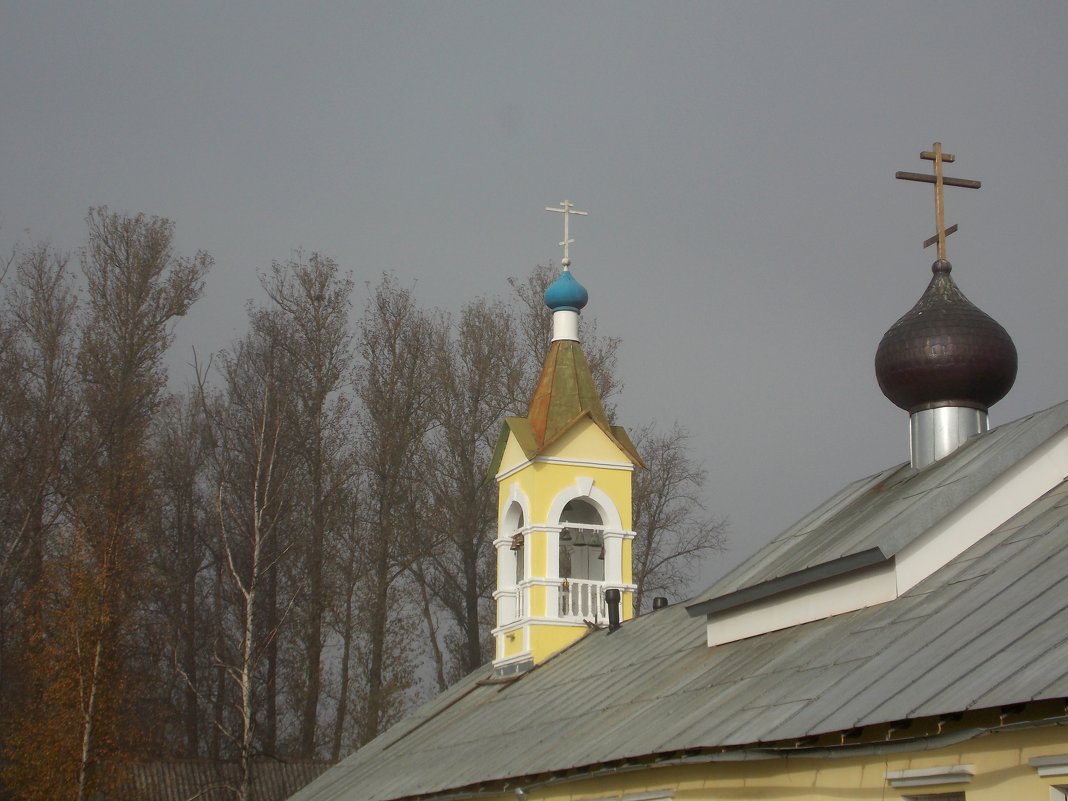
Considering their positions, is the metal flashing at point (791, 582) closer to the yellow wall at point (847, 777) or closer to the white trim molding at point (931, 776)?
Result: the yellow wall at point (847, 777)

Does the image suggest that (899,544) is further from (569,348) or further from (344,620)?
(344,620)

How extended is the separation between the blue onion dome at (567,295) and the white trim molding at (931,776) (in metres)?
11.5

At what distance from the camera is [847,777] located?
713cm

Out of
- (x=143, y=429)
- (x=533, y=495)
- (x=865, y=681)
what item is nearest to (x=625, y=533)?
(x=533, y=495)

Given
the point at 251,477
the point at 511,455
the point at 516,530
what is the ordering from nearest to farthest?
the point at 516,530, the point at 511,455, the point at 251,477

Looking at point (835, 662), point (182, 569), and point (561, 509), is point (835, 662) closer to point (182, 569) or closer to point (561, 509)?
point (561, 509)

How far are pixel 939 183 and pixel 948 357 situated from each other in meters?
1.64

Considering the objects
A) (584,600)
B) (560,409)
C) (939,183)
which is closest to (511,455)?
(560,409)

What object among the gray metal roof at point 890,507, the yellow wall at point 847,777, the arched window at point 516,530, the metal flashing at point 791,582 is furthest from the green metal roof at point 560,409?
the yellow wall at point 847,777

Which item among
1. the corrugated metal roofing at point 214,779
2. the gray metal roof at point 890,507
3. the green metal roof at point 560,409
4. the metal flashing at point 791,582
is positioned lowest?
the corrugated metal roofing at point 214,779

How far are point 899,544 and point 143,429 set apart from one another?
19403mm

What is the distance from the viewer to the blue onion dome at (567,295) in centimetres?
1786

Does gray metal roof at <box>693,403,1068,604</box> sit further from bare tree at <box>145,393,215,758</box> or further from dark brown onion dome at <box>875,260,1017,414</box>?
bare tree at <box>145,393,215,758</box>

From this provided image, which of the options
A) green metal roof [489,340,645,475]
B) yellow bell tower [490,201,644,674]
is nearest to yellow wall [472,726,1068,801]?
yellow bell tower [490,201,644,674]
